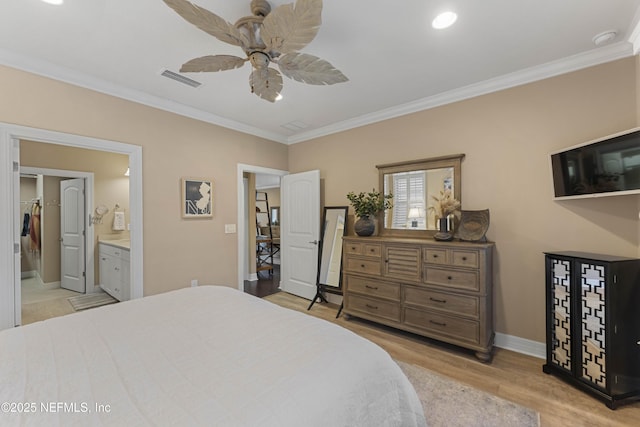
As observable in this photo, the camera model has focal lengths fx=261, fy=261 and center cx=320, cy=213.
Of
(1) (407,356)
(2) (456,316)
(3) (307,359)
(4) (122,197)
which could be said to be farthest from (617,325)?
(4) (122,197)

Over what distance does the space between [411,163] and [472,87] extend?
972 mm

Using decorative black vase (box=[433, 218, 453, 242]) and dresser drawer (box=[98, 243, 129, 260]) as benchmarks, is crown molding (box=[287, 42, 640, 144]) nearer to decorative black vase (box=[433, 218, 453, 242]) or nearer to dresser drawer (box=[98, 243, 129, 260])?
decorative black vase (box=[433, 218, 453, 242])

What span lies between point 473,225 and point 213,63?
272cm

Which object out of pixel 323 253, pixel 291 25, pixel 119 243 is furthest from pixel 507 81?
pixel 119 243

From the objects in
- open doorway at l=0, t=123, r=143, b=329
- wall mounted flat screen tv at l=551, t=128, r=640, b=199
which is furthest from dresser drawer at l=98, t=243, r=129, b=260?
wall mounted flat screen tv at l=551, t=128, r=640, b=199

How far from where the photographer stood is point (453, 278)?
2.52 meters

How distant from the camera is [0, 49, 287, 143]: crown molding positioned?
2213 mm

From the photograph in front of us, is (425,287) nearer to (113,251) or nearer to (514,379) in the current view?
(514,379)

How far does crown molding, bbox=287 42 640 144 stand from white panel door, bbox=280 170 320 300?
112 cm

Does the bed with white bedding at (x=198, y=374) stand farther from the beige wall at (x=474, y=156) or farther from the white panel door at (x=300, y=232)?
the white panel door at (x=300, y=232)

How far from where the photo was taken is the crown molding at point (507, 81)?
84.6 inches

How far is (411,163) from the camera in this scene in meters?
3.20

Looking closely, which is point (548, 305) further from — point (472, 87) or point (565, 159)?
point (472, 87)

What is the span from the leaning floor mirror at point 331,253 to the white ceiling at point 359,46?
1.61 metres
